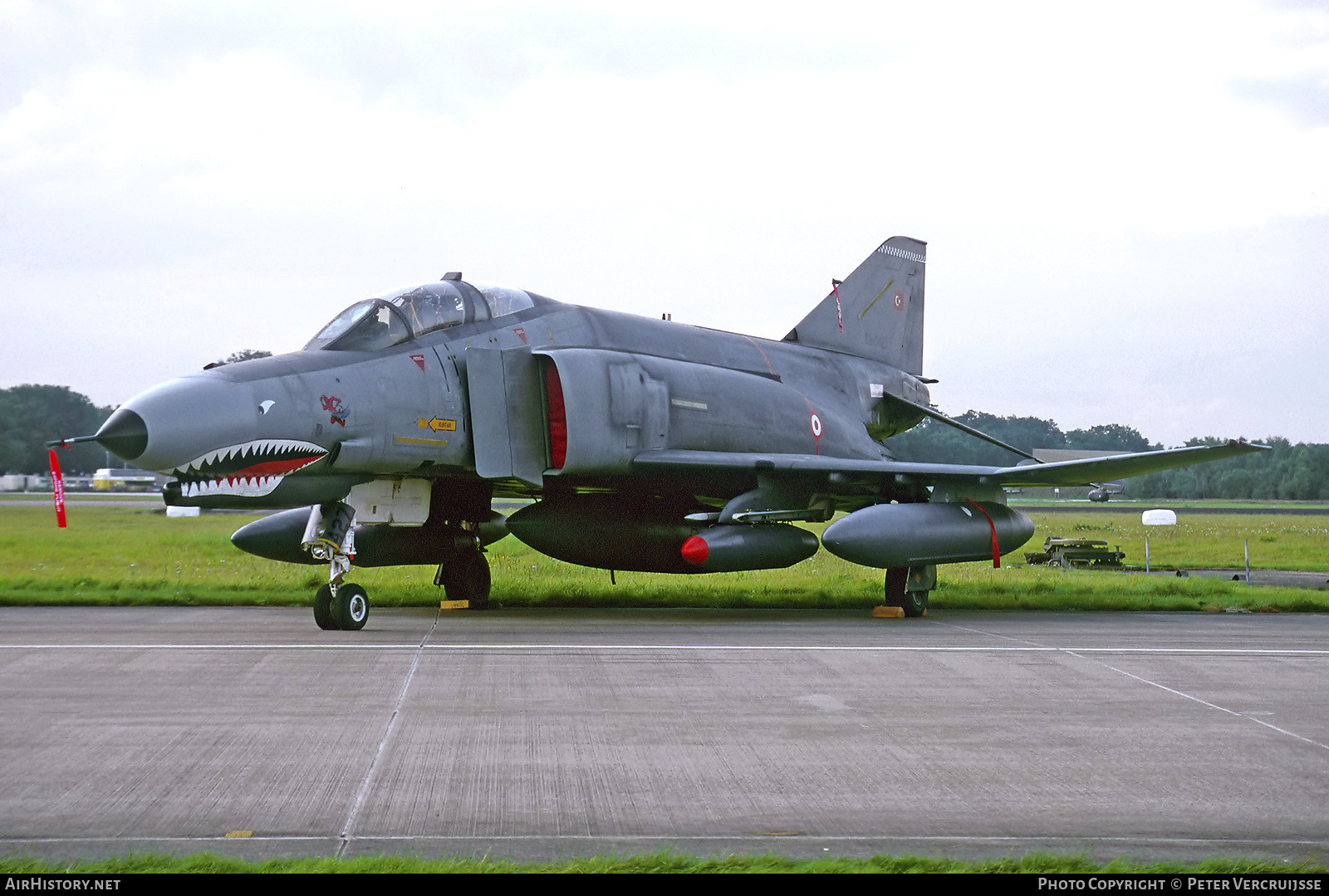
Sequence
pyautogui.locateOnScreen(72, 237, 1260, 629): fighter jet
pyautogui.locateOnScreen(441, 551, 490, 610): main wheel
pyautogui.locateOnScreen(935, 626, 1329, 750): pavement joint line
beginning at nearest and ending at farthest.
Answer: pyautogui.locateOnScreen(935, 626, 1329, 750): pavement joint line, pyautogui.locateOnScreen(72, 237, 1260, 629): fighter jet, pyautogui.locateOnScreen(441, 551, 490, 610): main wheel

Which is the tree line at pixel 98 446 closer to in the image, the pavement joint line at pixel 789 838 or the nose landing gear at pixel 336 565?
the nose landing gear at pixel 336 565

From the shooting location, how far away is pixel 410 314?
1186 cm

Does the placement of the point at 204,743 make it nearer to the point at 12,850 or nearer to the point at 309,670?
the point at 12,850

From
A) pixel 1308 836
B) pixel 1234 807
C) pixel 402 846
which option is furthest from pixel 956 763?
pixel 402 846

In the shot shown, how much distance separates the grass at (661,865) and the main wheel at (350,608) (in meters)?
6.87

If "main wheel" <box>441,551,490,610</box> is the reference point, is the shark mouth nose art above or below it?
above

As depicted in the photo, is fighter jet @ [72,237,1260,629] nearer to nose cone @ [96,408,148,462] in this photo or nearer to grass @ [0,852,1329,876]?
nose cone @ [96,408,148,462]

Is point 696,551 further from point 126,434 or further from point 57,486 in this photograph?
point 57,486

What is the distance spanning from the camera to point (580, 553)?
13727 millimetres

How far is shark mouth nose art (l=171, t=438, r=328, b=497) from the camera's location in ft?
32.5

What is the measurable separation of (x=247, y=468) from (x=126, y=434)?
1.11 metres

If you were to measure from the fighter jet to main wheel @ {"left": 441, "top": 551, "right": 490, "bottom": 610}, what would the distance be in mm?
22

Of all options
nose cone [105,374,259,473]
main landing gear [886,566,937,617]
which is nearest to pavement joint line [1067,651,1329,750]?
main landing gear [886,566,937,617]

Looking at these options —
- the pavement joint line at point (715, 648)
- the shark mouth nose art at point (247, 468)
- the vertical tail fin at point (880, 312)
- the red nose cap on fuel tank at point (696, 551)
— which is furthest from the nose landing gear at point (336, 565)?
the vertical tail fin at point (880, 312)
